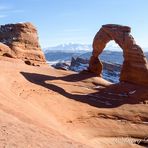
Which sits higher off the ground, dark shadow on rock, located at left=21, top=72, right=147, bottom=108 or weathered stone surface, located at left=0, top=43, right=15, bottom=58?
weathered stone surface, located at left=0, top=43, right=15, bottom=58

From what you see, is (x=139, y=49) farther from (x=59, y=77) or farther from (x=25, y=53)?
(x=25, y=53)

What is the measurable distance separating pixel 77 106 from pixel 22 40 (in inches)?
793

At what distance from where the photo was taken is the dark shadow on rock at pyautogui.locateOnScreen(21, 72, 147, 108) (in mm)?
31025

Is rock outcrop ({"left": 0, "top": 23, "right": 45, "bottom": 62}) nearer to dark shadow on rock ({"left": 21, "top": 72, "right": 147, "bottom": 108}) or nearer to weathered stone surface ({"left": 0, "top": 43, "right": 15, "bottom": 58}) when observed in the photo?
weathered stone surface ({"left": 0, "top": 43, "right": 15, "bottom": 58})

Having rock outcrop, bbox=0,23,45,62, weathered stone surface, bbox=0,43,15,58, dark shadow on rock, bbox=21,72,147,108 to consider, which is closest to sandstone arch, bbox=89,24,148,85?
dark shadow on rock, bbox=21,72,147,108

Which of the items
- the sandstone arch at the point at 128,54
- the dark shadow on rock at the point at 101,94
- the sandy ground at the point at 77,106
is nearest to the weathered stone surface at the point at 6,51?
the sandy ground at the point at 77,106

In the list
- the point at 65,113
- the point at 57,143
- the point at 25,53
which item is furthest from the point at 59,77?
the point at 57,143

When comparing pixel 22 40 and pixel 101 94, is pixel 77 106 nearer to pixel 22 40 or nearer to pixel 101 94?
pixel 101 94

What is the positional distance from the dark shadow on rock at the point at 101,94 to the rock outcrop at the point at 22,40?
39.7 feet

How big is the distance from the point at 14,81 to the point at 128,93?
10326 mm

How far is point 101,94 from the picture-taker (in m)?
33.2

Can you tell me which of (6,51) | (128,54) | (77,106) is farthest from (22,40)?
(77,106)

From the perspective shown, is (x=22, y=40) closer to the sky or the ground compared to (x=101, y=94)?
closer to the sky

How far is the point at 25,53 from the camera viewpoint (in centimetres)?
4653
